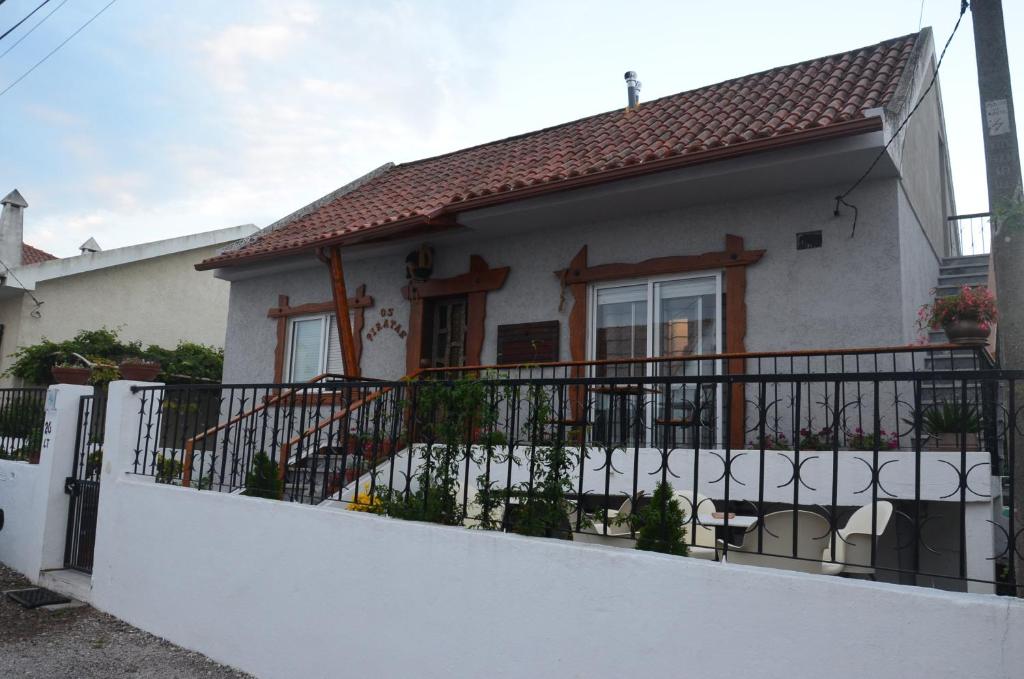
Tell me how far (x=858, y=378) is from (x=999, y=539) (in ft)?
9.68

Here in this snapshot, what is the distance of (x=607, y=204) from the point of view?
8008 mm

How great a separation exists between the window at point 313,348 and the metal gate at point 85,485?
12.1ft

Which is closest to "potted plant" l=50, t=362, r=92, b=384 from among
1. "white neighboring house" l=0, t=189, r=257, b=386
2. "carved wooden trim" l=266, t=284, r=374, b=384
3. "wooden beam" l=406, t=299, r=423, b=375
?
"carved wooden trim" l=266, t=284, r=374, b=384

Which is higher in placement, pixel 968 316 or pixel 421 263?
pixel 421 263

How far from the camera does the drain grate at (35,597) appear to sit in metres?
6.48

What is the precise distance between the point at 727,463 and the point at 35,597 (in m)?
6.56

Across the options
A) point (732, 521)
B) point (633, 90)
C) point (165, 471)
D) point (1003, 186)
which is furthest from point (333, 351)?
point (1003, 186)

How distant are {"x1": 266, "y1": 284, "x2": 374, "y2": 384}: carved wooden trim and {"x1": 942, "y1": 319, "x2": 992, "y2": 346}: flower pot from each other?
7134 millimetres

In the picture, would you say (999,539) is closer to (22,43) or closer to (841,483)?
(841,483)

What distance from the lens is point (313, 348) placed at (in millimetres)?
11266

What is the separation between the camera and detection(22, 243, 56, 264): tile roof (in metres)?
18.9

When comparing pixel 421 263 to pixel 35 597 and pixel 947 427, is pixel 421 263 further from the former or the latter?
pixel 947 427

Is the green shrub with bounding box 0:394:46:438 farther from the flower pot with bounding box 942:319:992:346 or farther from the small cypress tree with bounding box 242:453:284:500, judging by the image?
the flower pot with bounding box 942:319:992:346

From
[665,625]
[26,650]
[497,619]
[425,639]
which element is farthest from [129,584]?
[665,625]
